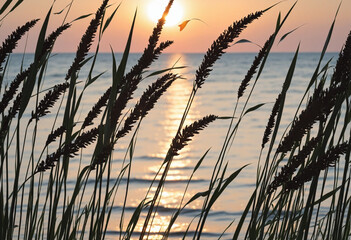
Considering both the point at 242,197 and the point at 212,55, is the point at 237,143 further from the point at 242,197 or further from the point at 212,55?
the point at 212,55

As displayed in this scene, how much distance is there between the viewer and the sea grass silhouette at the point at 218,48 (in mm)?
1434

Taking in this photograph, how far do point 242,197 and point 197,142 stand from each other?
629 centimetres

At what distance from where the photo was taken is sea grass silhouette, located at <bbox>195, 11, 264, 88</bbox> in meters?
1.43

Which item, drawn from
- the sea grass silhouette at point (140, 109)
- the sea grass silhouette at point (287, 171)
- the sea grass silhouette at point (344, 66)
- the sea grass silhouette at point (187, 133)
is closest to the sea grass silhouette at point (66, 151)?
the sea grass silhouette at point (140, 109)

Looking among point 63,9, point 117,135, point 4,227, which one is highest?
point 63,9

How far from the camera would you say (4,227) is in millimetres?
1559

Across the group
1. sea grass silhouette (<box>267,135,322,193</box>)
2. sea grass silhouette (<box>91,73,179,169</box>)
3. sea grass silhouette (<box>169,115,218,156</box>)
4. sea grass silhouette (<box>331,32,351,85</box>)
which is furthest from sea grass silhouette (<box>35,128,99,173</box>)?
sea grass silhouette (<box>331,32,351,85</box>)

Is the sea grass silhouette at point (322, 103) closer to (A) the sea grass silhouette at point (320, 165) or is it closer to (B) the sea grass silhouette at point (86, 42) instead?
(A) the sea grass silhouette at point (320, 165)

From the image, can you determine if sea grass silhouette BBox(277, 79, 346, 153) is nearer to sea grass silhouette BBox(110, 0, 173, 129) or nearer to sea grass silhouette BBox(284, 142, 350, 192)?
sea grass silhouette BBox(284, 142, 350, 192)

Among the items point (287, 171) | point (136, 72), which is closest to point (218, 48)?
point (136, 72)

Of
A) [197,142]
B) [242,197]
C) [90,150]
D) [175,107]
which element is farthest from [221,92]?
[242,197]

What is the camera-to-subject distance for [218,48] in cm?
144

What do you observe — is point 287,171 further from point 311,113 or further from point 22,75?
point 22,75

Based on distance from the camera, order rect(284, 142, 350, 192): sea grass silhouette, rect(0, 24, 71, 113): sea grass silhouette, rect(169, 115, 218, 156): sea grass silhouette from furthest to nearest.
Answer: rect(0, 24, 71, 113): sea grass silhouette, rect(169, 115, 218, 156): sea grass silhouette, rect(284, 142, 350, 192): sea grass silhouette
